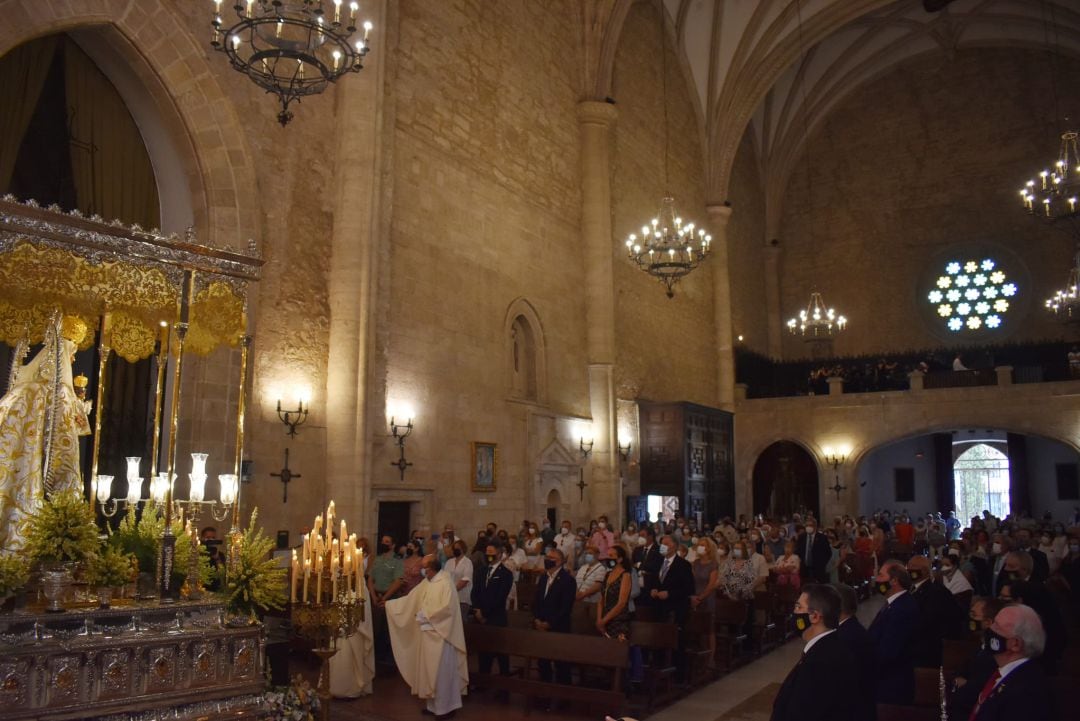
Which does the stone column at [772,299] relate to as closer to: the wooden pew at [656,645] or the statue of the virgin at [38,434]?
the wooden pew at [656,645]

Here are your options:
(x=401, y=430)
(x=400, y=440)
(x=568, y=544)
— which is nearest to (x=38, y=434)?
(x=400, y=440)

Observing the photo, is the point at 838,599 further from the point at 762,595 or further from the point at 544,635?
the point at 762,595

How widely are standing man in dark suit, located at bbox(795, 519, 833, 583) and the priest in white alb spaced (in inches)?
274

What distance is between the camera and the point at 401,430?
13.6 meters

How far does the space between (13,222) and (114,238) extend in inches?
26.6

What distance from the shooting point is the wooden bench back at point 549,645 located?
7516mm

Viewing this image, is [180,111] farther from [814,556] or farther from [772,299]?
[772,299]

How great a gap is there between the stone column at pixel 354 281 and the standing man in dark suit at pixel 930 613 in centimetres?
784

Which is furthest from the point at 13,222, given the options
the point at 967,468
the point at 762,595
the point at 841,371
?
the point at 967,468

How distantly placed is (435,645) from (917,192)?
29.5m

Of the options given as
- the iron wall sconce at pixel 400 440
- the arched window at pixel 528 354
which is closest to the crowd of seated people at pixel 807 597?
the iron wall sconce at pixel 400 440

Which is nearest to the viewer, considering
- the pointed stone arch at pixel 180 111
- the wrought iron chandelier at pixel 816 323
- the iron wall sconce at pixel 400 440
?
the pointed stone arch at pixel 180 111

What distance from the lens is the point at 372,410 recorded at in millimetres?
12430

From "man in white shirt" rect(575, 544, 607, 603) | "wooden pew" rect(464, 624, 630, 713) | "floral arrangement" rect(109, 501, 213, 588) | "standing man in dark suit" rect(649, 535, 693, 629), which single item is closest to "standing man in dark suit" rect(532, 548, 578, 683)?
"wooden pew" rect(464, 624, 630, 713)
